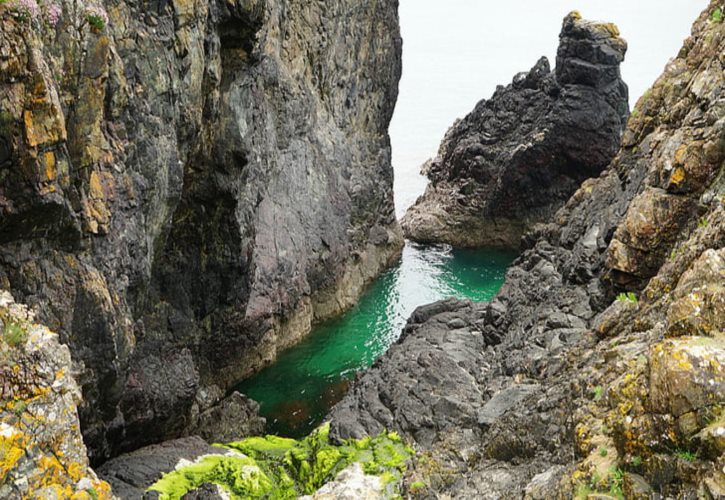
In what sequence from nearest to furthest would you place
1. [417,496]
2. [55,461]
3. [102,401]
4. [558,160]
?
[55,461], [417,496], [102,401], [558,160]

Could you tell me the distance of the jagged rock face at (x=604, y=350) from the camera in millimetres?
8297

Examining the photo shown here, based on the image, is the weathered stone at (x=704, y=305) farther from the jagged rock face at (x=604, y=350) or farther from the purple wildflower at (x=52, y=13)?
the purple wildflower at (x=52, y=13)

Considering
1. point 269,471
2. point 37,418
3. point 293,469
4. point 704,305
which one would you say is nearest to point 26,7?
point 37,418

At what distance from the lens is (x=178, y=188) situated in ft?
Result: 64.7

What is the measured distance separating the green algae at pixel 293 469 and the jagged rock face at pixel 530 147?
34990 millimetres

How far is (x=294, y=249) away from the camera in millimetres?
33875

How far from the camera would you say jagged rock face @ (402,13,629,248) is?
45.3 metres

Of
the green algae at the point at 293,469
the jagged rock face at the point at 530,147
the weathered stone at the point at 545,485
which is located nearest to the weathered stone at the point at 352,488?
the green algae at the point at 293,469

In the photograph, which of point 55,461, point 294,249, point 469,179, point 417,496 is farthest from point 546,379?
point 469,179

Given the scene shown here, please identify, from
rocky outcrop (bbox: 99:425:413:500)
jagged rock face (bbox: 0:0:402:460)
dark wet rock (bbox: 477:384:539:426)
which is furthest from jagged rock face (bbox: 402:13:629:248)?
rocky outcrop (bbox: 99:425:413:500)

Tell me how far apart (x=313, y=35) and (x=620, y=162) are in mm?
19039

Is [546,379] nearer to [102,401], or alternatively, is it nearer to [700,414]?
[700,414]

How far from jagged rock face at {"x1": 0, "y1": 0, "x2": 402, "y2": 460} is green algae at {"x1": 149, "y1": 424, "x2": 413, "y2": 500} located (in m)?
2.89

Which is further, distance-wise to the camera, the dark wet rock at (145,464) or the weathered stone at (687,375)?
the dark wet rock at (145,464)
